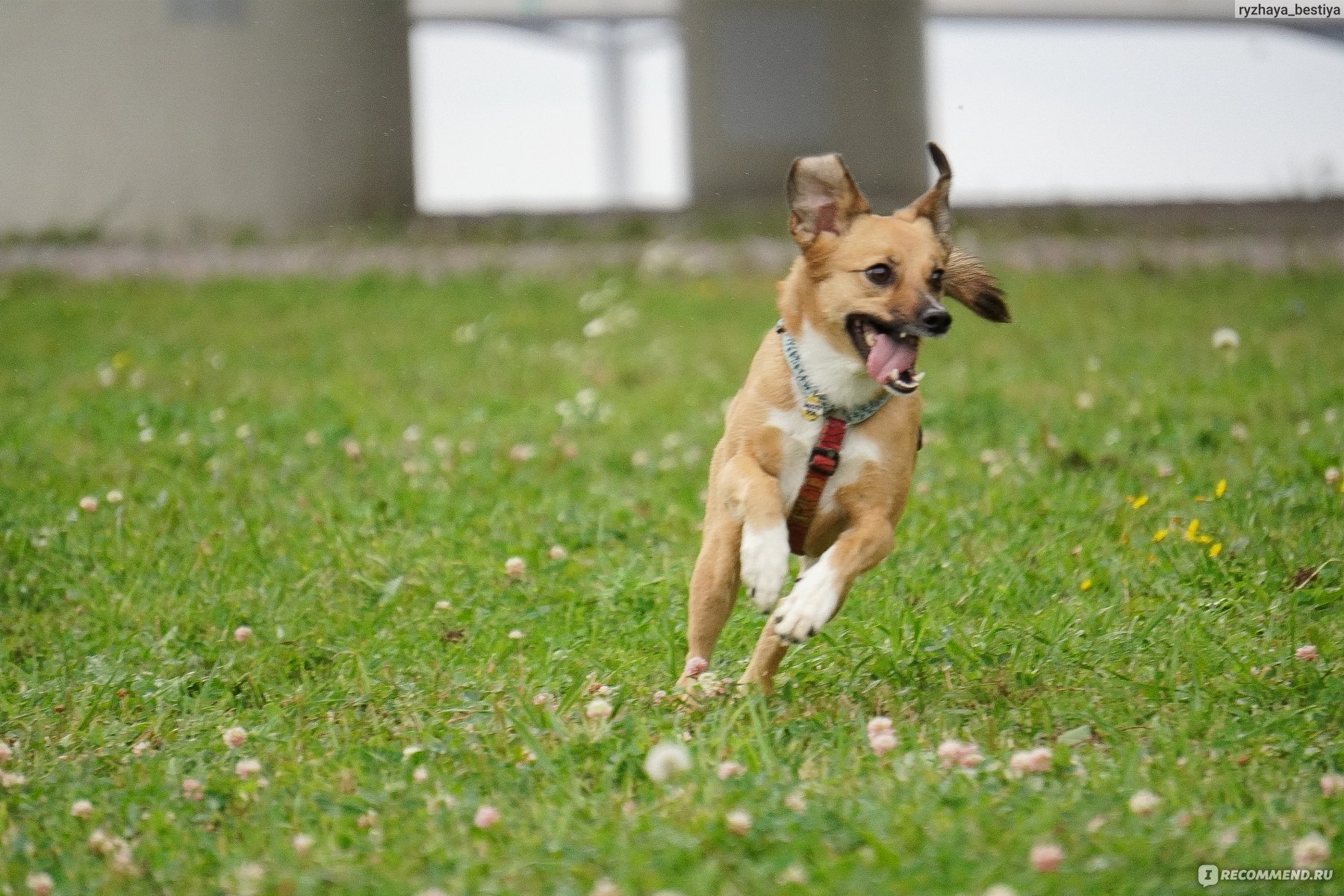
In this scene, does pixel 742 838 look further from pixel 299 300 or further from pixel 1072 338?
pixel 299 300

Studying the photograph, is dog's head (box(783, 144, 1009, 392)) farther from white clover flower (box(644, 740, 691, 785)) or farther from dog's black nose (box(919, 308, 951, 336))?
white clover flower (box(644, 740, 691, 785))

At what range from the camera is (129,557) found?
4977mm

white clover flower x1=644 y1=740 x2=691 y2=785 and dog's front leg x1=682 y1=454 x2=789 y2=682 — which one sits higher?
dog's front leg x1=682 y1=454 x2=789 y2=682

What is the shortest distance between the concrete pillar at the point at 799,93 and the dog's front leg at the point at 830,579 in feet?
38.2

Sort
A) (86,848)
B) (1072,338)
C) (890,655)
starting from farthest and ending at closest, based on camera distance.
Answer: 1. (1072,338)
2. (890,655)
3. (86,848)

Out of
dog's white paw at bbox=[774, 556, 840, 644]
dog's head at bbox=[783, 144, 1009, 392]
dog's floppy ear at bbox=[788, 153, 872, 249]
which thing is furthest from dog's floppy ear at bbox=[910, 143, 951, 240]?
dog's white paw at bbox=[774, 556, 840, 644]

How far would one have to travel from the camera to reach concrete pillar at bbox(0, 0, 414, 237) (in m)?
13.5

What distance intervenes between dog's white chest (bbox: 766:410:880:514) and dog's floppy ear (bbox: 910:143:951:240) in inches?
28.0

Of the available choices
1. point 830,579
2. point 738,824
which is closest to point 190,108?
point 830,579

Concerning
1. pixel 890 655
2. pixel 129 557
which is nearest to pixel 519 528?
pixel 129 557

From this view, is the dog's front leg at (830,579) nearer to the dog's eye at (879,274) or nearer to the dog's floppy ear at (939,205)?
the dog's eye at (879,274)

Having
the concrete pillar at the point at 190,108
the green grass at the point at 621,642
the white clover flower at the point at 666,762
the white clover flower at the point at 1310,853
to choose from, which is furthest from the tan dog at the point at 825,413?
the concrete pillar at the point at 190,108

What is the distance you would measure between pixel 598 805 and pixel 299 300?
928cm

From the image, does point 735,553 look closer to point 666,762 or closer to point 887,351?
point 887,351
